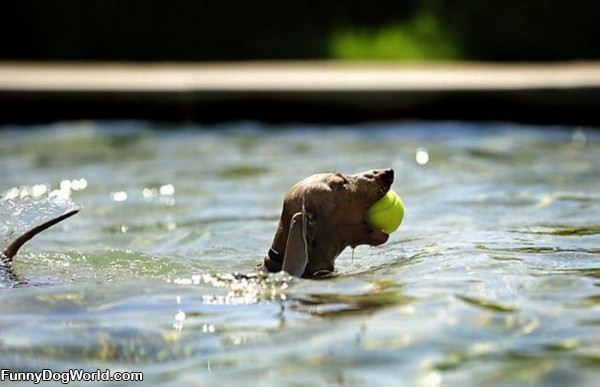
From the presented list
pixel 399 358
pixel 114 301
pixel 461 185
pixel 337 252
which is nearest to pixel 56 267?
pixel 114 301

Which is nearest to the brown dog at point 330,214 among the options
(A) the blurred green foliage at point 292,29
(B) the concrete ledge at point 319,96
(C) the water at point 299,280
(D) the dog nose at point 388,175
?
(D) the dog nose at point 388,175

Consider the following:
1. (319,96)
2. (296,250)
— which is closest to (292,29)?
(319,96)

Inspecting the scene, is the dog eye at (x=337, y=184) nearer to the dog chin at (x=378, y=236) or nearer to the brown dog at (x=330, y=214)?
the brown dog at (x=330, y=214)

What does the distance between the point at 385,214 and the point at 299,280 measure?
0.52 metres

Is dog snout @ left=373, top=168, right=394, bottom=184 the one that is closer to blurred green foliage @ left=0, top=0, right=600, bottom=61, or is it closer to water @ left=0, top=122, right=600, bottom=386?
water @ left=0, top=122, right=600, bottom=386

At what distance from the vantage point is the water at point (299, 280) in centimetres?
463

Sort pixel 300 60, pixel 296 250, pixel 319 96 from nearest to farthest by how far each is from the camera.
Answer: pixel 296 250 < pixel 319 96 < pixel 300 60

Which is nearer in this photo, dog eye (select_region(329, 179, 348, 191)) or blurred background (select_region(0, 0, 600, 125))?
dog eye (select_region(329, 179, 348, 191))

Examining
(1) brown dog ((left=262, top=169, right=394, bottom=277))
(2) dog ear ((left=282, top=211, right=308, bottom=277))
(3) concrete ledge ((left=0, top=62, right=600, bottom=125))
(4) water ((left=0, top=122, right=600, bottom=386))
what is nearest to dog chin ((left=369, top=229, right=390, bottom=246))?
(1) brown dog ((left=262, top=169, right=394, bottom=277))

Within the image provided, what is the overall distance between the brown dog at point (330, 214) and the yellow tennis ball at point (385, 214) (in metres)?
0.02

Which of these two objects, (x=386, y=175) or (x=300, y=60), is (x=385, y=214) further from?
(x=300, y=60)

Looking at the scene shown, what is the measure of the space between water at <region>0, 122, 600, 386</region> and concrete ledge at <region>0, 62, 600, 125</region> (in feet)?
3.07

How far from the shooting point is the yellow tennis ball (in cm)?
590

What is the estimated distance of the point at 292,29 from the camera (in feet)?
53.8
